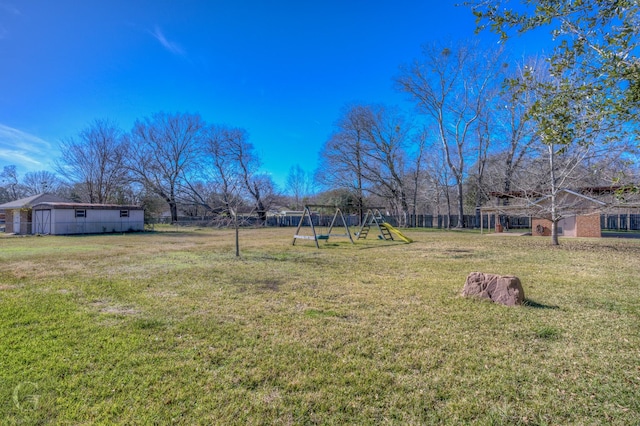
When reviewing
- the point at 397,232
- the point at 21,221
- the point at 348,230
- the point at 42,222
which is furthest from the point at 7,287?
the point at 21,221

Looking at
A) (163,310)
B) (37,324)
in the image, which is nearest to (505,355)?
(163,310)

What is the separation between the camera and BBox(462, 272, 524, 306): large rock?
4875 mm

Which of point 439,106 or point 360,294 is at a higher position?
point 439,106

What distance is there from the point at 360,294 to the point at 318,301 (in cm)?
88

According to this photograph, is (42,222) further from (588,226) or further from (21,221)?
(588,226)

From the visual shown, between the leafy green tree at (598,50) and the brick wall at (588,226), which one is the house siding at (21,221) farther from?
the brick wall at (588,226)

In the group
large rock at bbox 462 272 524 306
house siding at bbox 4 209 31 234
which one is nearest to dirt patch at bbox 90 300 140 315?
large rock at bbox 462 272 524 306

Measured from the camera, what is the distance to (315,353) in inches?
126

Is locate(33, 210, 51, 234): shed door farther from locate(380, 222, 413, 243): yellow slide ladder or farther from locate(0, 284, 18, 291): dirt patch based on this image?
locate(380, 222, 413, 243): yellow slide ladder

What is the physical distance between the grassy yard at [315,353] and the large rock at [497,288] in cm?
25

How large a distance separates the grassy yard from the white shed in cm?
2125

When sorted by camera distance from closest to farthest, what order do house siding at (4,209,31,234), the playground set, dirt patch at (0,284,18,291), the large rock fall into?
1. the large rock
2. dirt patch at (0,284,18,291)
3. the playground set
4. house siding at (4,209,31,234)

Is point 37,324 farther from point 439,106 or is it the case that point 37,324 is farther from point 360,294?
point 439,106

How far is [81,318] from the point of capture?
13.8 ft
